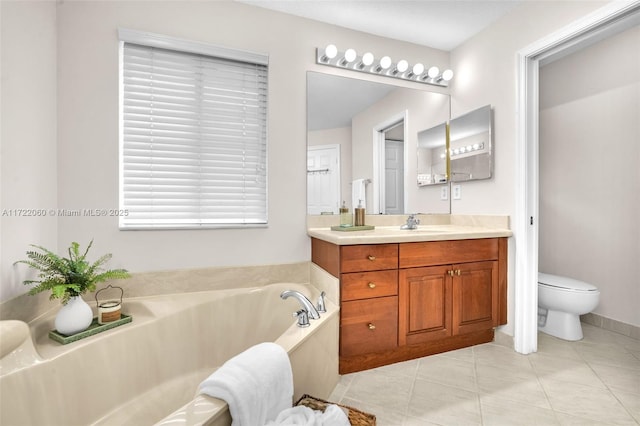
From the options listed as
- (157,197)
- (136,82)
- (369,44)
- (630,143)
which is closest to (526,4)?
(369,44)

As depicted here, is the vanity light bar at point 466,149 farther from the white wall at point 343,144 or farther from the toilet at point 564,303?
the toilet at point 564,303

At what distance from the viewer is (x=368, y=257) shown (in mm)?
1780

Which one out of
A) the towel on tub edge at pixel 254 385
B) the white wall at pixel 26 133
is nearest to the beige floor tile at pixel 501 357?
the towel on tub edge at pixel 254 385

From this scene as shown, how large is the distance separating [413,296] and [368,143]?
1.17 m

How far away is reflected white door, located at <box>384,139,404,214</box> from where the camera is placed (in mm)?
2486

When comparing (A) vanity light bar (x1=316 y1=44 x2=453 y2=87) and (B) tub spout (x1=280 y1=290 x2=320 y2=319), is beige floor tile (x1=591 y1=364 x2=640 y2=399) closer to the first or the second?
(B) tub spout (x1=280 y1=290 x2=320 y2=319)

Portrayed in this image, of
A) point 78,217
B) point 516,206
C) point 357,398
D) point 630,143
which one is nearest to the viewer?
point 357,398

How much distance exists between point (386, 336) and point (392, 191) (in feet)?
3.78

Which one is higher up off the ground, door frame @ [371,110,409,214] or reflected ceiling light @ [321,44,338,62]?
reflected ceiling light @ [321,44,338,62]

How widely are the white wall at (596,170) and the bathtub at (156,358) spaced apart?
2.34m

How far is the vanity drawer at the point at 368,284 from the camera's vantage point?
5.69ft

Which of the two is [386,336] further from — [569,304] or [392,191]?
[569,304]

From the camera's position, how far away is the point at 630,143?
2.32 meters

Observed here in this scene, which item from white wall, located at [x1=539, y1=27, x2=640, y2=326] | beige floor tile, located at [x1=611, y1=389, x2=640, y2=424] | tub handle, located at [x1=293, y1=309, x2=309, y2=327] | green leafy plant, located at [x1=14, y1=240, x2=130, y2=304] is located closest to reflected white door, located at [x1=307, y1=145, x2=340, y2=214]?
tub handle, located at [x1=293, y1=309, x2=309, y2=327]
